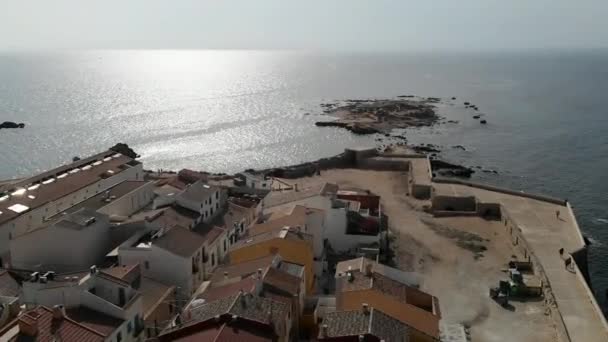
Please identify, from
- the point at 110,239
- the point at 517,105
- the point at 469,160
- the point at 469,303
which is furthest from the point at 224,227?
the point at 517,105

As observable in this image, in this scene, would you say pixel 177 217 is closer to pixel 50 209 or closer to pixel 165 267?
pixel 165 267

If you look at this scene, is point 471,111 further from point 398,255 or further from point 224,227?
point 224,227

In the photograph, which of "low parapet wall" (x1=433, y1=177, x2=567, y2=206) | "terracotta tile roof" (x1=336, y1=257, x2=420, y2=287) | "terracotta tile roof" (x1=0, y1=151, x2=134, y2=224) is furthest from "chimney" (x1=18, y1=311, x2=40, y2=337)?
"low parapet wall" (x1=433, y1=177, x2=567, y2=206)

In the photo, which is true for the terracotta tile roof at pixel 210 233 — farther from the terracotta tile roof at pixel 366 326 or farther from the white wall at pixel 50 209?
the terracotta tile roof at pixel 366 326

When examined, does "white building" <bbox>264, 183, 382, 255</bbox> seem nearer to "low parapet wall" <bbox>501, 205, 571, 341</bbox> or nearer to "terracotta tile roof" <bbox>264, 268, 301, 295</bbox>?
"low parapet wall" <bbox>501, 205, 571, 341</bbox>

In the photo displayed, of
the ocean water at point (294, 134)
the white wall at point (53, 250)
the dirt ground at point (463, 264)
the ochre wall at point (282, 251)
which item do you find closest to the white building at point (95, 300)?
the white wall at point (53, 250)
